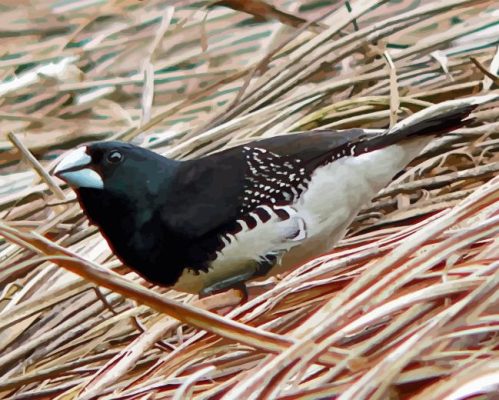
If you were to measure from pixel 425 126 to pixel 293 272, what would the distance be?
0.20 m

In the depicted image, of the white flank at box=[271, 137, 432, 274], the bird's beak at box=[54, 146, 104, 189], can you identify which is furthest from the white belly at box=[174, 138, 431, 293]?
the bird's beak at box=[54, 146, 104, 189]

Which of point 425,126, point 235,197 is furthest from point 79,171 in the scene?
point 425,126

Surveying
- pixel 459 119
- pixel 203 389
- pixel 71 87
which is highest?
pixel 71 87

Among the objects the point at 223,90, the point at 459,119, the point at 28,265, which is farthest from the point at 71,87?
the point at 459,119

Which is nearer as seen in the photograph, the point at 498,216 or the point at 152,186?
the point at 498,216

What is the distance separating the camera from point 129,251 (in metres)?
0.86

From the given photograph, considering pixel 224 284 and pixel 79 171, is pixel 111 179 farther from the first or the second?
pixel 224 284

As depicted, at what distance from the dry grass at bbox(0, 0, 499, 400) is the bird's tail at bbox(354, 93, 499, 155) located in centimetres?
7

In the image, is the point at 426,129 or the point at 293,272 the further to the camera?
the point at 293,272

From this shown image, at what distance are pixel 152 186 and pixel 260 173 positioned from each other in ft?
0.30

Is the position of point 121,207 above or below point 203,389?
above

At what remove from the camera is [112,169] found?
0.88 meters

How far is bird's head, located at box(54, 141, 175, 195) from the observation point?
860mm

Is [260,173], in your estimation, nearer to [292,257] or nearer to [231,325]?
[292,257]
